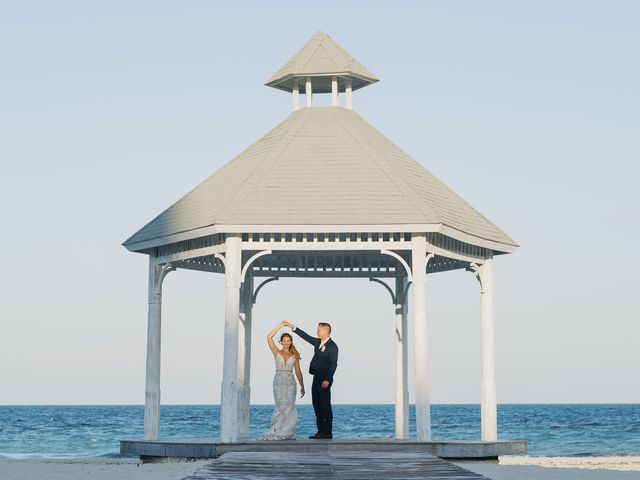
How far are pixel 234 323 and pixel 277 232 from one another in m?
1.93

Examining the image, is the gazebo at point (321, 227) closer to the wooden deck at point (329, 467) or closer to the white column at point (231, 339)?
the white column at point (231, 339)

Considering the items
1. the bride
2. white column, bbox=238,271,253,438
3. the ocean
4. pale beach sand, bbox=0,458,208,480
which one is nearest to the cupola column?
white column, bbox=238,271,253,438

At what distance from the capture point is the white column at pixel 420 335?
21.9m

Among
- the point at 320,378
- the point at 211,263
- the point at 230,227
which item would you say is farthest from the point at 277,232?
the point at 211,263

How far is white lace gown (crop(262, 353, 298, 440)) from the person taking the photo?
2180 centimetres

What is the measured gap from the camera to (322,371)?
21188 millimetres

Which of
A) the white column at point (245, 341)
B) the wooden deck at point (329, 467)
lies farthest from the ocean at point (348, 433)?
the wooden deck at point (329, 467)

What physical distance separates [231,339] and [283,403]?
5.08 feet

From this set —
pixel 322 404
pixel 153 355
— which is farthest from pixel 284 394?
pixel 153 355

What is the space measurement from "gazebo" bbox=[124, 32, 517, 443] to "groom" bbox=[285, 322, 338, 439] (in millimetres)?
1587

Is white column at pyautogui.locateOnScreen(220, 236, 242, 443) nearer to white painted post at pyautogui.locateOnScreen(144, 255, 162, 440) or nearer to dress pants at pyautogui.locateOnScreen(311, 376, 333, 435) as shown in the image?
dress pants at pyautogui.locateOnScreen(311, 376, 333, 435)

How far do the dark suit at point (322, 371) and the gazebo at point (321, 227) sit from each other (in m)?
1.57

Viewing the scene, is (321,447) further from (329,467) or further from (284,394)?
(329,467)

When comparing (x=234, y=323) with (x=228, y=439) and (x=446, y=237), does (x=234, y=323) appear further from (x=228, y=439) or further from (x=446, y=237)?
(x=446, y=237)
